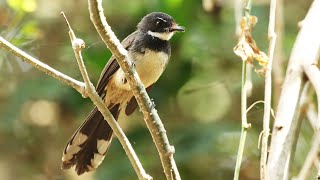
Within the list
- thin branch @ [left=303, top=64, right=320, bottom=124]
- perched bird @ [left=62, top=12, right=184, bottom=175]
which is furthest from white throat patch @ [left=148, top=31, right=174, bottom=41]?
thin branch @ [left=303, top=64, right=320, bottom=124]

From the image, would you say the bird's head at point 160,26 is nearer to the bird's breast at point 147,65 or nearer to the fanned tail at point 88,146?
the bird's breast at point 147,65

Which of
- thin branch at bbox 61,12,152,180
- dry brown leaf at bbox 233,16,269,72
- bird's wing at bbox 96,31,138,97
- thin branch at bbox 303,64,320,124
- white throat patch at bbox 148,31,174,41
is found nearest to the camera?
thin branch at bbox 61,12,152,180

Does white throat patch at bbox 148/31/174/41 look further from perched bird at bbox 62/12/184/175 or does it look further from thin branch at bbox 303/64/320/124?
thin branch at bbox 303/64/320/124

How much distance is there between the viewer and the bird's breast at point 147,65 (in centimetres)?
358

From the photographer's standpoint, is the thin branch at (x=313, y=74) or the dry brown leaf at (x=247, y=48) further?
the dry brown leaf at (x=247, y=48)

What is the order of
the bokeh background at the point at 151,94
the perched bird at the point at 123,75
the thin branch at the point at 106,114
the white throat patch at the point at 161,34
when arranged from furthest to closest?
1. the bokeh background at the point at 151,94
2. the white throat patch at the point at 161,34
3. the perched bird at the point at 123,75
4. the thin branch at the point at 106,114

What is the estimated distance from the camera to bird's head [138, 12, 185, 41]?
3.72m

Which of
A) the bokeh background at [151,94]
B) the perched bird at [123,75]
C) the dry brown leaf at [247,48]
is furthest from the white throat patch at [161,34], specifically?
the dry brown leaf at [247,48]

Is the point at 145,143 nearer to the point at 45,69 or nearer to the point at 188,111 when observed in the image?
the point at 188,111

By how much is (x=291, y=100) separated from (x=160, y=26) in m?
1.52

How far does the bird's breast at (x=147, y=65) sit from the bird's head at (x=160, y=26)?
0.12 m

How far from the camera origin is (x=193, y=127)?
4.54 metres

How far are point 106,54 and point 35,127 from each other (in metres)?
0.89

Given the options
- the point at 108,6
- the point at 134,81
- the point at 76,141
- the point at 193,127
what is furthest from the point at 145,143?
the point at 134,81
